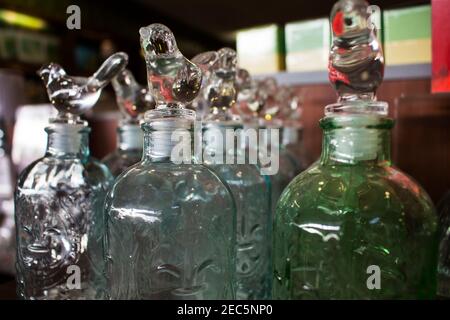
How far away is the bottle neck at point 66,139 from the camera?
544mm

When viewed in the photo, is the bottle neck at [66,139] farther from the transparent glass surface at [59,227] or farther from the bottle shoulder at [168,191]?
the bottle shoulder at [168,191]

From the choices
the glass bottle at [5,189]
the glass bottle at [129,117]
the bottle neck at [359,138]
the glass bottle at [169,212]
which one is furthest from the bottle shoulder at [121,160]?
the glass bottle at [5,189]

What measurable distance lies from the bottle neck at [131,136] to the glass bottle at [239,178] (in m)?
0.14

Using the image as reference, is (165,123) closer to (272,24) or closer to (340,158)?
(340,158)

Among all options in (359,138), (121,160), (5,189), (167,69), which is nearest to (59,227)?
(121,160)

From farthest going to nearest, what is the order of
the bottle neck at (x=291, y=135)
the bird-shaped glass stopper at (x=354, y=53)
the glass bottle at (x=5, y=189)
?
the glass bottle at (x=5, y=189)
the bottle neck at (x=291, y=135)
the bird-shaped glass stopper at (x=354, y=53)

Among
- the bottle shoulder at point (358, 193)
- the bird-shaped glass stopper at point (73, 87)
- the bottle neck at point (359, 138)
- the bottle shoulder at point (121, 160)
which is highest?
the bird-shaped glass stopper at point (73, 87)

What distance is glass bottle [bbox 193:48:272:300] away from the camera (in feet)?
1.80

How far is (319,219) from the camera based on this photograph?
0.40 m

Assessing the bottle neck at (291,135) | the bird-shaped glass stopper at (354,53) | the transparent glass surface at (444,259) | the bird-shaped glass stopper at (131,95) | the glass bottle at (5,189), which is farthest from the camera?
the glass bottle at (5,189)

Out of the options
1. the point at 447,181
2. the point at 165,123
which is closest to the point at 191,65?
the point at 165,123

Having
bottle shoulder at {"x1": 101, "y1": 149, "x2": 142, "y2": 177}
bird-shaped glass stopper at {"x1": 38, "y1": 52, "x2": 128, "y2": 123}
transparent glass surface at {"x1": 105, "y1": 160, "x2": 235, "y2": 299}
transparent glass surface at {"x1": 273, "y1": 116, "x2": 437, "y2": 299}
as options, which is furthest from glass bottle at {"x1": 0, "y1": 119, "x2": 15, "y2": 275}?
transparent glass surface at {"x1": 273, "y1": 116, "x2": 437, "y2": 299}

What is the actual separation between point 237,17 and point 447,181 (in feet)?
2.84

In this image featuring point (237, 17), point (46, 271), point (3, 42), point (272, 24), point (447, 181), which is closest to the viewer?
point (46, 271)
